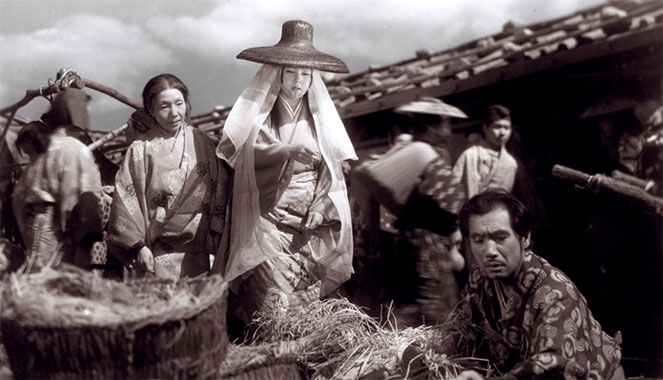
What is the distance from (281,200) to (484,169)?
188 centimetres

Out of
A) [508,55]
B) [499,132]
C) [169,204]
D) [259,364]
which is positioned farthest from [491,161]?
[259,364]

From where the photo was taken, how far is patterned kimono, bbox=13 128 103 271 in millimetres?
4762

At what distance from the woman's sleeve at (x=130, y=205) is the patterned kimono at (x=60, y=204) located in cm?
55

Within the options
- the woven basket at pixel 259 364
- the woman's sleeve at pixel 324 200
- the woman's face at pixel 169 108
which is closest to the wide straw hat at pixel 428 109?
the woman's sleeve at pixel 324 200

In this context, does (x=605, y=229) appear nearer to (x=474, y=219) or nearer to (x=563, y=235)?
(x=563, y=235)

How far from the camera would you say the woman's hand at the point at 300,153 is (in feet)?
14.0

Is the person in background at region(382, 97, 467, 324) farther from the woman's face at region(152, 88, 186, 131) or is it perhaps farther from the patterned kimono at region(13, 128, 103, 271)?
the patterned kimono at region(13, 128, 103, 271)

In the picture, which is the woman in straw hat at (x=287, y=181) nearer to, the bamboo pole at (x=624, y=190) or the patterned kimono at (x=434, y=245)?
the patterned kimono at (x=434, y=245)

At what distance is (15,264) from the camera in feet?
15.8

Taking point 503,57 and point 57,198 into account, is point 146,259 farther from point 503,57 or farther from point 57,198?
point 503,57

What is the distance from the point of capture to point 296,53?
442cm

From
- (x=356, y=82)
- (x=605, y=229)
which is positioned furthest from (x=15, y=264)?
(x=356, y=82)

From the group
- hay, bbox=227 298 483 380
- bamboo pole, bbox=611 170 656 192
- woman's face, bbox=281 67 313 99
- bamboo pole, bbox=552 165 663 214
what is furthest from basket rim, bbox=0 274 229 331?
bamboo pole, bbox=611 170 656 192

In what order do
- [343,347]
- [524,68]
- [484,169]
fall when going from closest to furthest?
[343,347] → [484,169] → [524,68]
